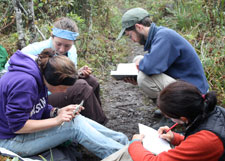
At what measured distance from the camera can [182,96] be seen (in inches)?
63.8

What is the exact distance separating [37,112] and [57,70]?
56 centimetres

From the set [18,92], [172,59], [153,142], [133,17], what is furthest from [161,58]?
[18,92]

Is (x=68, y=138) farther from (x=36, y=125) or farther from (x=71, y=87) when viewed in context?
(x=71, y=87)

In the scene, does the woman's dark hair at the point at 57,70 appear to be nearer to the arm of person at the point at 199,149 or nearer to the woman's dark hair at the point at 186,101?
the woman's dark hair at the point at 186,101

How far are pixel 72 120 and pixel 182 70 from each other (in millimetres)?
1497

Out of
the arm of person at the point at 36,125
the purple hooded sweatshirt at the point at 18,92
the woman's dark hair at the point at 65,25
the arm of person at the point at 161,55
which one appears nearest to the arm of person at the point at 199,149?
the arm of person at the point at 36,125

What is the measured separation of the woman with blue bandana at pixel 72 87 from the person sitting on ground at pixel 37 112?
38 centimetres

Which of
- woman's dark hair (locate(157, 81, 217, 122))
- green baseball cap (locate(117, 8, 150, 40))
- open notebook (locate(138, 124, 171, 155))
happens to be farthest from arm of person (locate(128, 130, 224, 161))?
green baseball cap (locate(117, 8, 150, 40))

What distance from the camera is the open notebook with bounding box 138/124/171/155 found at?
2016 millimetres

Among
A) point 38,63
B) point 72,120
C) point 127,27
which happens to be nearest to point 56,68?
point 38,63

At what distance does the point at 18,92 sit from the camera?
72.5 inches

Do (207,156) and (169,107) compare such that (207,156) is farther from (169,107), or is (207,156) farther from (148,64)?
(148,64)

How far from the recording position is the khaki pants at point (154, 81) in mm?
2898

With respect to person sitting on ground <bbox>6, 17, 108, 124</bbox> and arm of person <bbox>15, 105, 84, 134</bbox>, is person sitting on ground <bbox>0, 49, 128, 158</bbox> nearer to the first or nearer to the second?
arm of person <bbox>15, 105, 84, 134</bbox>
